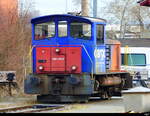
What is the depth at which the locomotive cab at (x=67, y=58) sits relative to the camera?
18.1 metres

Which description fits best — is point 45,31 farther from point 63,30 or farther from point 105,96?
point 105,96

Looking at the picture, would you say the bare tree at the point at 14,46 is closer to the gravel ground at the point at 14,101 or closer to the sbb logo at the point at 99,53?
A: the gravel ground at the point at 14,101

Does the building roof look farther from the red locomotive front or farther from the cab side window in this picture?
the red locomotive front

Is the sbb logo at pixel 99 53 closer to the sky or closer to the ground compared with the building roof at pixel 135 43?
closer to the ground

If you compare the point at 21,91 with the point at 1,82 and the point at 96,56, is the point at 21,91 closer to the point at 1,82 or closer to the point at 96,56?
the point at 1,82

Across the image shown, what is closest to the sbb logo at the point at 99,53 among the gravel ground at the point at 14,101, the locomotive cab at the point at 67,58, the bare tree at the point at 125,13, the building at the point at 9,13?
the locomotive cab at the point at 67,58

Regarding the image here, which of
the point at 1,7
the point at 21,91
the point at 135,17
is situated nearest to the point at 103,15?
the point at 135,17

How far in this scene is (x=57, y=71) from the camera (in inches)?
730

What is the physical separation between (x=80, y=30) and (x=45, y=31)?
1.45 m

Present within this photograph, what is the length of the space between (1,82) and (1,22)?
267 inches

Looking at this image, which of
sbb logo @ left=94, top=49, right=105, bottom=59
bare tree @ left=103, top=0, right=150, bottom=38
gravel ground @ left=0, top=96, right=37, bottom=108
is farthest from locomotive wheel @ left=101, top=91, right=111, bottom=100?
bare tree @ left=103, top=0, right=150, bottom=38

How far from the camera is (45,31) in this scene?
19000 mm

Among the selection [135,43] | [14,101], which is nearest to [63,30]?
[14,101]

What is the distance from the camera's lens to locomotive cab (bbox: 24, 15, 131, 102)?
18078 millimetres
